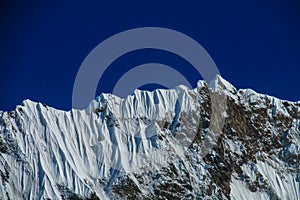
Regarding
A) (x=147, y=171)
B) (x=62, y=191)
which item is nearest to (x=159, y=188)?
(x=147, y=171)

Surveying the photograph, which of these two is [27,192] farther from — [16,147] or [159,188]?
[159,188]

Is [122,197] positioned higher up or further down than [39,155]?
further down

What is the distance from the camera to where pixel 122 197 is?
19225 centimetres

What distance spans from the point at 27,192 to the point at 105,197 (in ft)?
51.4

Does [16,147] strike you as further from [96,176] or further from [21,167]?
[96,176]

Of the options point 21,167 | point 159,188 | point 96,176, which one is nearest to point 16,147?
point 21,167

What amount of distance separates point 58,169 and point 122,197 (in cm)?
1526

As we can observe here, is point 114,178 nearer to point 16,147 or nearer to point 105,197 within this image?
point 105,197

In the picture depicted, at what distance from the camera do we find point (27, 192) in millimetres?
192625

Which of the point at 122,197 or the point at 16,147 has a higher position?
the point at 16,147

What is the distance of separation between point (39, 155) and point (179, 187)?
29656 mm

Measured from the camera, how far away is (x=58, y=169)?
649 ft

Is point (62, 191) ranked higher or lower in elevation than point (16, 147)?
lower

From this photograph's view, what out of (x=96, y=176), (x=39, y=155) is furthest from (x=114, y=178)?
(x=39, y=155)
